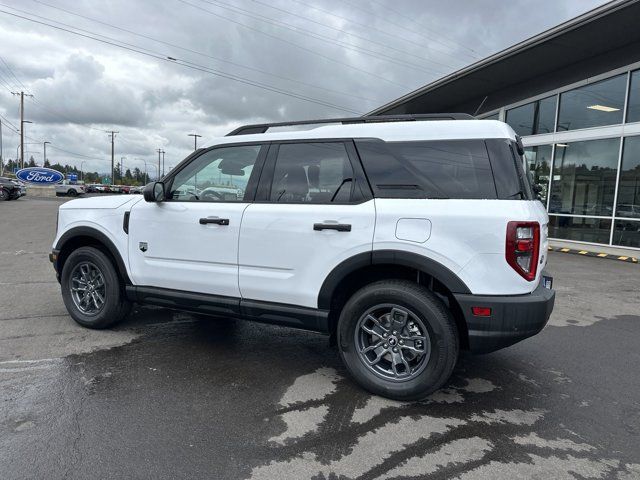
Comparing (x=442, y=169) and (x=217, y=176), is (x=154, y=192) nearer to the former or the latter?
(x=217, y=176)

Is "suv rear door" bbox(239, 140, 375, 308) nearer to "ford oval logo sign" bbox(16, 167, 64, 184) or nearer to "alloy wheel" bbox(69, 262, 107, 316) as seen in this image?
"alloy wheel" bbox(69, 262, 107, 316)

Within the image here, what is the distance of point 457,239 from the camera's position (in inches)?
124

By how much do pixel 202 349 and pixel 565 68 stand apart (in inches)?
587

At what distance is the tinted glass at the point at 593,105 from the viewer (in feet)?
42.7

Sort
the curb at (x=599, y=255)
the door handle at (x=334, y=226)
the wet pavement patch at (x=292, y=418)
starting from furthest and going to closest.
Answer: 1. the curb at (x=599, y=255)
2. the door handle at (x=334, y=226)
3. the wet pavement patch at (x=292, y=418)

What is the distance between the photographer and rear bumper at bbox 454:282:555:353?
10.2ft

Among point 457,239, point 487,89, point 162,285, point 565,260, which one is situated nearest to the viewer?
point 457,239

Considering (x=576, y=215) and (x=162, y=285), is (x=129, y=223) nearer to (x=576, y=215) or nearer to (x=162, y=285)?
(x=162, y=285)

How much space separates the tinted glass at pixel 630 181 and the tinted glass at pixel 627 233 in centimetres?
22

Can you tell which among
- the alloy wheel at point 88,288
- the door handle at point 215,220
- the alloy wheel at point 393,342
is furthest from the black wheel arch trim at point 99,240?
the alloy wheel at point 393,342

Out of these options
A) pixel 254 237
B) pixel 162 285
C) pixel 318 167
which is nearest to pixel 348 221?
pixel 318 167

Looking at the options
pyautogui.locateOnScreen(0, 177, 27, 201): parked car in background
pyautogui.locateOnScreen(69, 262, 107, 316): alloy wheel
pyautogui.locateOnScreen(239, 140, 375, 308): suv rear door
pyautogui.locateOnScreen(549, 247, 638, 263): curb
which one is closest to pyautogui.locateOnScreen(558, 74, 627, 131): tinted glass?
pyautogui.locateOnScreen(549, 247, 638, 263): curb

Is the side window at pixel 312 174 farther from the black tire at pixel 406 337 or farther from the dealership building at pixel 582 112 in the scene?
the dealership building at pixel 582 112

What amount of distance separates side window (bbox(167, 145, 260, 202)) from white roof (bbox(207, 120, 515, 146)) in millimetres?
269
